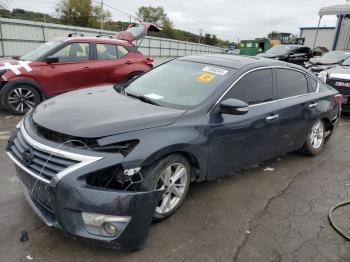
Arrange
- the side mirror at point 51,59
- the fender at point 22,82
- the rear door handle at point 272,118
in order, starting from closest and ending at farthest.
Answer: the rear door handle at point 272,118 < the fender at point 22,82 < the side mirror at point 51,59

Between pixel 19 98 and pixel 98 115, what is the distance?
178 inches

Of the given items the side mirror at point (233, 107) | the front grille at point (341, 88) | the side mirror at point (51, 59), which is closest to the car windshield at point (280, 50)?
the front grille at point (341, 88)

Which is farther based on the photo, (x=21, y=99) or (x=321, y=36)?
(x=321, y=36)

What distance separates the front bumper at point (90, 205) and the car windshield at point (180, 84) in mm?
1225

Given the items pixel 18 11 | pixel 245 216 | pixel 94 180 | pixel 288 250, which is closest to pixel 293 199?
pixel 245 216

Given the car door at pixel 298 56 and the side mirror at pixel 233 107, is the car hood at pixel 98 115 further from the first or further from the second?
the car door at pixel 298 56

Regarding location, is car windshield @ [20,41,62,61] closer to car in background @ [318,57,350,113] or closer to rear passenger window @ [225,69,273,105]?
rear passenger window @ [225,69,273,105]

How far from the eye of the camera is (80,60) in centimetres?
730

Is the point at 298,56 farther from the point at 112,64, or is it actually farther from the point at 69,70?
the point at 69,70

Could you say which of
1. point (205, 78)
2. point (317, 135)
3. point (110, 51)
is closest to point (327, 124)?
point (317, 135)

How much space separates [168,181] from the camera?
3.13m

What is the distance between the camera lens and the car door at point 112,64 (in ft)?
24.7

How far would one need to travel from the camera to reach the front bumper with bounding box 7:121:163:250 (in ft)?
8.02

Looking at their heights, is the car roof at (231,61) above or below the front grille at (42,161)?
above
